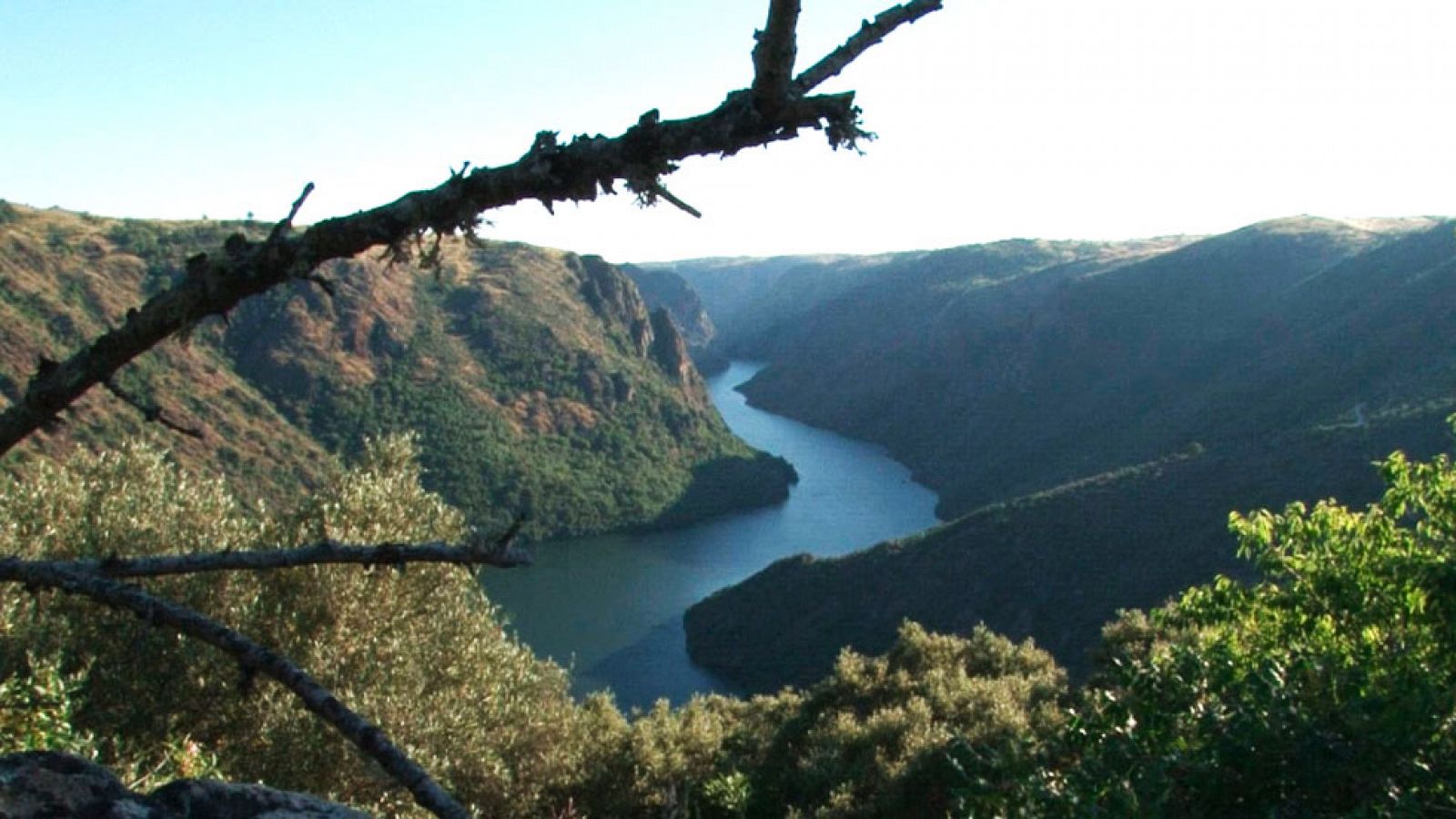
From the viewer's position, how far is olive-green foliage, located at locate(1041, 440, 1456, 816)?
19.0 feet

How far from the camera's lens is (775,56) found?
267 centimetres

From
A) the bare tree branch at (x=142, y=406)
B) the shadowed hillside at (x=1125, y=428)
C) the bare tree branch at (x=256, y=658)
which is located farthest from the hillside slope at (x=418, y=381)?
Result: the bare tree branch at (x=256, y=658)

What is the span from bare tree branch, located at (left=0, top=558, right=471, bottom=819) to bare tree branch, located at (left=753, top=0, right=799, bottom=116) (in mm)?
1804

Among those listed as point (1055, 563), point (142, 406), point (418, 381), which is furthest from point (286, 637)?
point (418, 381)

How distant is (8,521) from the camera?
46.2ft

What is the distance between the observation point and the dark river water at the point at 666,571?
71938 millimetres

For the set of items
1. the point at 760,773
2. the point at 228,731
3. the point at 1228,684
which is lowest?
the point at 760,773

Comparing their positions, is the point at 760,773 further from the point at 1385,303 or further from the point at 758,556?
the point at 1385,303

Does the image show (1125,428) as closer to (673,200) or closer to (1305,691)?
(1305,691)

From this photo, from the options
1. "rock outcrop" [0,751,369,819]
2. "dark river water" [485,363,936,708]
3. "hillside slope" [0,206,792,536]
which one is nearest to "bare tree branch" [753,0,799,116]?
"rock outcrop" [0,751,369,819]

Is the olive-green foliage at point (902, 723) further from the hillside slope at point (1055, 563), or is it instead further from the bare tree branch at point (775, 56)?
the hillside slope at point (1055, 563)

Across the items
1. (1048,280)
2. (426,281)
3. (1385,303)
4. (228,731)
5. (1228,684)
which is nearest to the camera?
(1228,684)

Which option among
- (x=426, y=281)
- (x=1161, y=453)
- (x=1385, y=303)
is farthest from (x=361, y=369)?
(x=1385, y=303)

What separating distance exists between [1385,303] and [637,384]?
8828 centimetres
